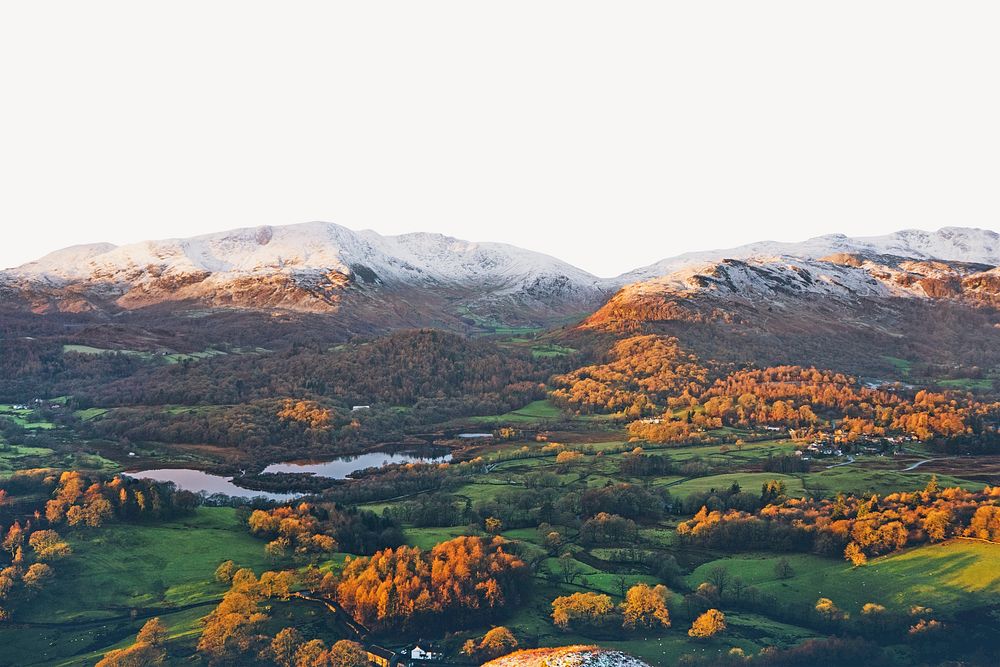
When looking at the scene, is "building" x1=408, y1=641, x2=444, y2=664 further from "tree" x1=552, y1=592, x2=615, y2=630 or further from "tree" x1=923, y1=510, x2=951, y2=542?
"tree" x1=923, y1=510, x2=951, y2=542

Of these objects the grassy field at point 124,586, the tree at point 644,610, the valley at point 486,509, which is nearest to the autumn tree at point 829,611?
the valley at point 486,509

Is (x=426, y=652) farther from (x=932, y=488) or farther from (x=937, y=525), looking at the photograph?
(x=932, y=488)

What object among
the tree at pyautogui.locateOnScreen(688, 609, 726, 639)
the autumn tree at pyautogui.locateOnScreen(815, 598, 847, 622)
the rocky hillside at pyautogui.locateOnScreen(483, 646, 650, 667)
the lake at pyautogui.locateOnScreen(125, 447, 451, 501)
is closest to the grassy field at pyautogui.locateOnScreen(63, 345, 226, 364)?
the lake at pyautogui.locateOnScreen(125, 447, 451, 501)

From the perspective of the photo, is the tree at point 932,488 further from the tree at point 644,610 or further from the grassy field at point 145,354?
the grassy field at point 145,354

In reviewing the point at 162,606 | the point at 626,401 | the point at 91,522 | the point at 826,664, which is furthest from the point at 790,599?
the point at 626,401

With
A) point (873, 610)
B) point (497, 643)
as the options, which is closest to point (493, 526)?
point (497, 643)
